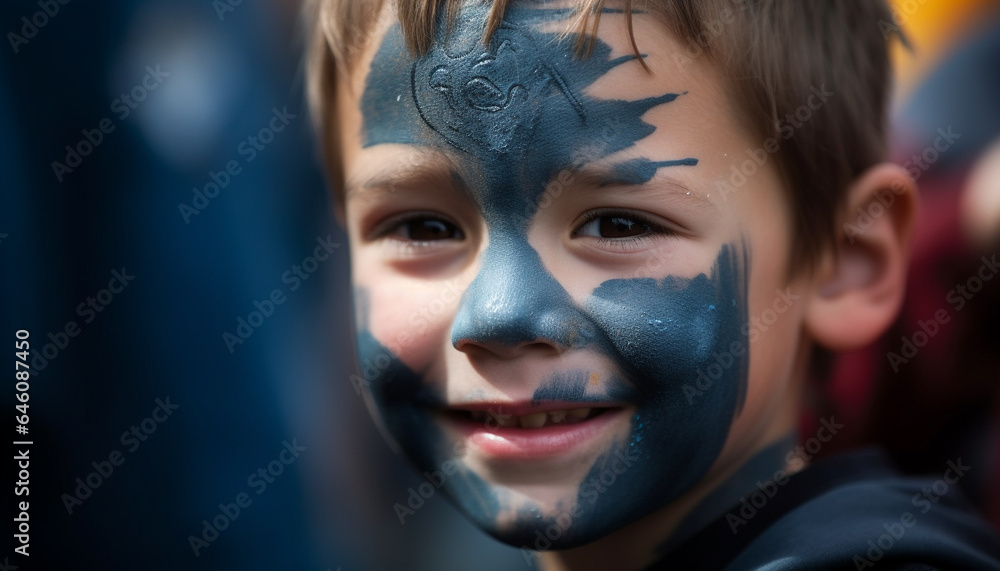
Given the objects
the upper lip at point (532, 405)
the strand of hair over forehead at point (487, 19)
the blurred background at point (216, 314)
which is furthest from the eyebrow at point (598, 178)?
the blurred background at point (216, 314)

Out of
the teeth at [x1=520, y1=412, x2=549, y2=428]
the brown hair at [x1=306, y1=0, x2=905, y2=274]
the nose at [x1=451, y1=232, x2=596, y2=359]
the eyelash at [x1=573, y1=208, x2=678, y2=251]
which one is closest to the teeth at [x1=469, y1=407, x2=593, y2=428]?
the teeth at [x1=520, y1=412, x2=549, y2=428]

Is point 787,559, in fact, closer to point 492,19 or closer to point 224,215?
point 492,19

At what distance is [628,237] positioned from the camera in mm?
1076

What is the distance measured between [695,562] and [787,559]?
19 centimetres

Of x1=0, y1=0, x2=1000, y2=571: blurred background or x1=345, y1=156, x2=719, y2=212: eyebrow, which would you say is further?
x1=0, y1=0, x2=1000, y2=571: blurred background

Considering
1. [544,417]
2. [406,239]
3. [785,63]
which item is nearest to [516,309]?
A: [544,417]

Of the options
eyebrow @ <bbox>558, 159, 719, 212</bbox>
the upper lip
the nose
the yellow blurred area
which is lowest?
the upper lip

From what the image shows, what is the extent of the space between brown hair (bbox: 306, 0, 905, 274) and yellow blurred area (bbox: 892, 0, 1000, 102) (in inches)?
40.2

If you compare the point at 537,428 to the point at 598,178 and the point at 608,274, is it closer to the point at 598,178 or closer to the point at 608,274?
the point at 608,274

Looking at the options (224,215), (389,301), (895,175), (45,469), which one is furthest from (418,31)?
(45,469)

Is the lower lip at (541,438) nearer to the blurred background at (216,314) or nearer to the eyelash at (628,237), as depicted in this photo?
the eyelash at (628,237)

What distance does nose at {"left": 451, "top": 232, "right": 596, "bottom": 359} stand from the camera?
3.30ft

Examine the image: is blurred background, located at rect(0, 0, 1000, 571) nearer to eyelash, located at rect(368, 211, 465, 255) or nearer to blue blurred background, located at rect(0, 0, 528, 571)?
blue blurred background, located at rect(0, 0, 528, 571)

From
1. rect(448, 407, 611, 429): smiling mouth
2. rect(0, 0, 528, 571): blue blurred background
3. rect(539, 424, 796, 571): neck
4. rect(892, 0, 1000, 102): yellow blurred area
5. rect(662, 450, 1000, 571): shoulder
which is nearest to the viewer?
rect(662, 450, 1000, 571): shoulder
